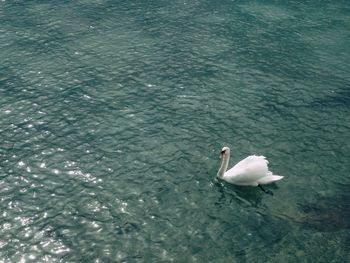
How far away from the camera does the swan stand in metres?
23.5

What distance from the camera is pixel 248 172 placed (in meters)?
23.5

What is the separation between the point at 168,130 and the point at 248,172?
284 inches

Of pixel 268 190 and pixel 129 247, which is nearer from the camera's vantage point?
pixel 129 247

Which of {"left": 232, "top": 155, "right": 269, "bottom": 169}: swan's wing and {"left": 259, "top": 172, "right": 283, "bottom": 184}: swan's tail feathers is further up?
{"left": 232, "top": 155, "right": 269, "bottom": 169}: swan's wing

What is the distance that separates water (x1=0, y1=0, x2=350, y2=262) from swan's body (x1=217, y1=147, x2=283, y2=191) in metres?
0.56

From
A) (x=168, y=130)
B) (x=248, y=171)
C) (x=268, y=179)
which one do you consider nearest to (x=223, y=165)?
(x=248, y=171)

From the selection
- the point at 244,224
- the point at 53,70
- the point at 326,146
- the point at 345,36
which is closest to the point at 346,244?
the point at 244,224

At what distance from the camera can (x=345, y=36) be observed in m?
42.6

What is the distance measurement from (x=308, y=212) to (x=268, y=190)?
98.1 inches

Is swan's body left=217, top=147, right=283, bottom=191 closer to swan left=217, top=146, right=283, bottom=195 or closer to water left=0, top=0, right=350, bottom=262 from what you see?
swan left=217, top=146, right=283, bottom=195

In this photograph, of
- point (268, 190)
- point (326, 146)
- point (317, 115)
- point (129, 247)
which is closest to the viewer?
point (129, 247)

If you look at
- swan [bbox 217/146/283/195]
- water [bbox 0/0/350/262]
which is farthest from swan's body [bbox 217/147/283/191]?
water [bbox 0/0/350/262]

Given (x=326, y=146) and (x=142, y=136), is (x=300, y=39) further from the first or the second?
(x=142, y=136)

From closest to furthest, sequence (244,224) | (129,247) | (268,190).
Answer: (129,247) < (244,224) < (268,190)
